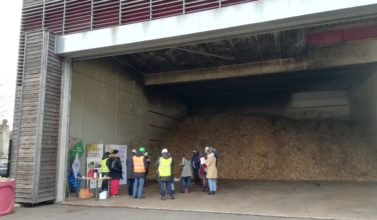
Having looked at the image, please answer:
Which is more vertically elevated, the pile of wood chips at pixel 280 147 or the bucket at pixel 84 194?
the pile of wood chips at pixel 280 147

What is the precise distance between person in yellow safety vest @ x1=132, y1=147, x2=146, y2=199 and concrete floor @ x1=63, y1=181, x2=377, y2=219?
0.27 meters

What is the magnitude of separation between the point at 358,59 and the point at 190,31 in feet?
25.9

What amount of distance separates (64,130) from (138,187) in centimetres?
296

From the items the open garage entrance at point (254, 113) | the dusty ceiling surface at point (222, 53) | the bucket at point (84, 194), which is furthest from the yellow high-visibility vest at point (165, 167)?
the dusty ceiling surface at point (222, 53)

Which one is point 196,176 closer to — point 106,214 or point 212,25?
point 106,214

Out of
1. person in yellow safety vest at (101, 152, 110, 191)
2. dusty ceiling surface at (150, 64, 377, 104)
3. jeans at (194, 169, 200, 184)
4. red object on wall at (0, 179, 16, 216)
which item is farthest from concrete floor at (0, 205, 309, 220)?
dusty ceiling surface at (150, 64, 377, 104)

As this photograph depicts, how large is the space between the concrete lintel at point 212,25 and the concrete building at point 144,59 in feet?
0.08

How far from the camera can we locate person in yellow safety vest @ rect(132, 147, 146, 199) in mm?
10133

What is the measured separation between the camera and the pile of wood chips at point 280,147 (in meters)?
14.9

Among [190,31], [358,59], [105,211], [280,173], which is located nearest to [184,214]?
[105,211]

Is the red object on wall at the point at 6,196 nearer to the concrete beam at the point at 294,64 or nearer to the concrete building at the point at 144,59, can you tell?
the concrete building at the point at 144,59

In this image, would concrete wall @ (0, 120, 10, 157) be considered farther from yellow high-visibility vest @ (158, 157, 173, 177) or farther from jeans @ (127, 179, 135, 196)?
yellow high-visibility vest @ (158, 157, 173, 177)

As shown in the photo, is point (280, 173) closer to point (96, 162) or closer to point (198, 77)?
point (198, 77)

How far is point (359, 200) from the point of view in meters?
9.27
